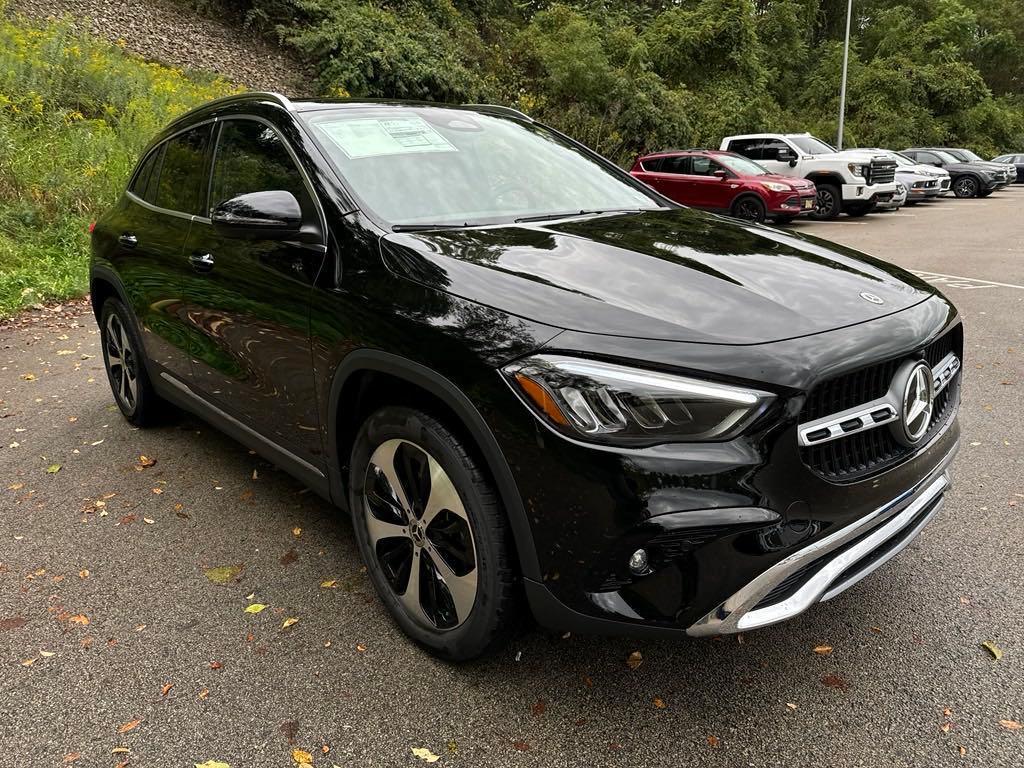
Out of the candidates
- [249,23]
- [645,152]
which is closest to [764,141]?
[645,152]

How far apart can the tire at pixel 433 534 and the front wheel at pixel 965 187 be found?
1222 inches

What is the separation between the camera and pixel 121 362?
461 centimetres

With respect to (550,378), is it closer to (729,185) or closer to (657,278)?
(657,278)

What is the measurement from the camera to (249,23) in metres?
20.9

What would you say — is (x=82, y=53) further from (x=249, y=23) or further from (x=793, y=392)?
(x=793, y=392)

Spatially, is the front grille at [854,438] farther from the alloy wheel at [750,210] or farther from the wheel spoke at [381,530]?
the alloy wheel at [750,210]

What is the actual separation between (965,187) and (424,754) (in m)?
31.6

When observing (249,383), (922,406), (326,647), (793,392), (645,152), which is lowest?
(645,152)

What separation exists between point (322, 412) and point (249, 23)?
70.3ft

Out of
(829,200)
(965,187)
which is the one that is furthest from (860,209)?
(965,187)

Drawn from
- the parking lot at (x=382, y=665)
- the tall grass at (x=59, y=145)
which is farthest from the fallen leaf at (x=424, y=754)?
the tall grass at (x=59, y=145)

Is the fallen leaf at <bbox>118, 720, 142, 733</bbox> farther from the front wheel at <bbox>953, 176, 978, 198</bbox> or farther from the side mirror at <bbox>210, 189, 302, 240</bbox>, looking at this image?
the front wheel at <bbox>953, 176, 978, 198</bbox>

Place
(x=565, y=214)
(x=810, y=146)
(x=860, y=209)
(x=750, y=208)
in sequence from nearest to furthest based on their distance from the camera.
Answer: (x=565, y=214) < (x=750, y=208) < (x=860, y=209) < (x=810, y=146)

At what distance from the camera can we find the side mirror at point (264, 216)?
272 cm
